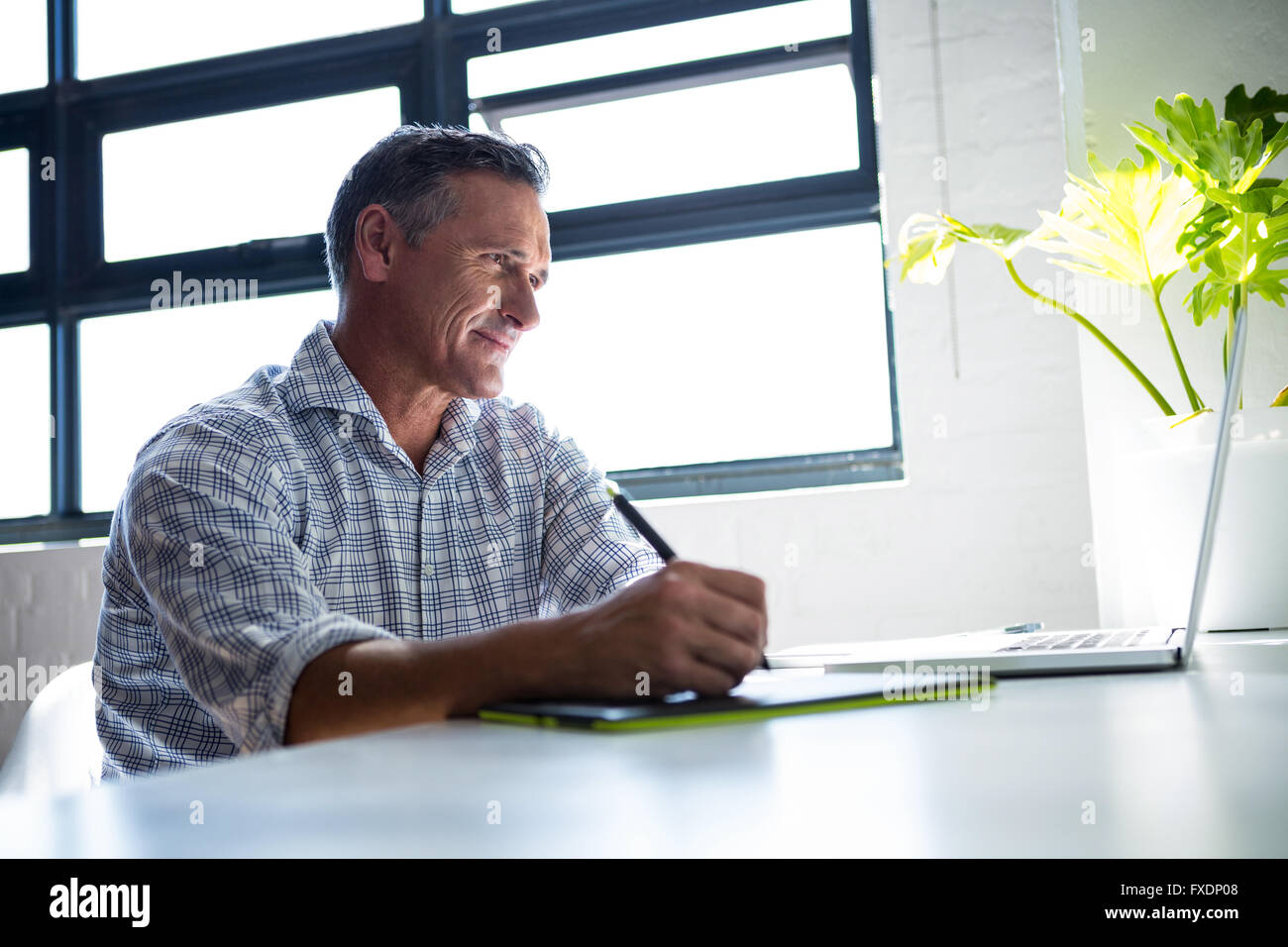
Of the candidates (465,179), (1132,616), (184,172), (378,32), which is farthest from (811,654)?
(184,172)

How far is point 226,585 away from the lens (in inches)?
34.9

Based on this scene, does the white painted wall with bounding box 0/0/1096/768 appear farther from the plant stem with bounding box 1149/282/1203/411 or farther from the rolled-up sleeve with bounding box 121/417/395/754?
the rolled-up sleeve with bounding box 121/417/395/754

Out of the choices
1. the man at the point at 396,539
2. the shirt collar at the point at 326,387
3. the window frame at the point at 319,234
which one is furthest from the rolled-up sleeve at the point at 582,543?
the window frame at the point at 319,234

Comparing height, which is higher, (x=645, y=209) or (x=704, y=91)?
(x=704, y=91)

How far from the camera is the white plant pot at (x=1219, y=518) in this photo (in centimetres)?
128

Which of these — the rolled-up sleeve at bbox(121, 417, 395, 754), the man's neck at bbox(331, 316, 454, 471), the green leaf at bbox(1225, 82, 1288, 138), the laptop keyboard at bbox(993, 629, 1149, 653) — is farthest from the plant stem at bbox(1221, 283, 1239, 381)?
the rolled-up sleeve at bbox(121, 417, 395, 754)

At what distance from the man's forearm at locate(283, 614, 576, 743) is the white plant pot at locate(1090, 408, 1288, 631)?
833 millimetres

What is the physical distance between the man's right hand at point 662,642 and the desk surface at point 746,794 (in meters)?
0.09

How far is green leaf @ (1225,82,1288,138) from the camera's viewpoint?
1533 millimetres

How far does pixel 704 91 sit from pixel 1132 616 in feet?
5.15

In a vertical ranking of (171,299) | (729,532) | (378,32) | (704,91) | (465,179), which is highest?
(378,32)

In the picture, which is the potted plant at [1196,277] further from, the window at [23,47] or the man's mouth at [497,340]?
the window at [23,47]
